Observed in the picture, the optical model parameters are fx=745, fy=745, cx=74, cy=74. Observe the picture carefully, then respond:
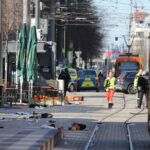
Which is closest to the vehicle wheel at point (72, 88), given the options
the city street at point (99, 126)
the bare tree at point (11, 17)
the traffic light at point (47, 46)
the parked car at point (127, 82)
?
the parked car at point (127, 82)

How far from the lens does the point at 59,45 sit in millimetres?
→ 94625

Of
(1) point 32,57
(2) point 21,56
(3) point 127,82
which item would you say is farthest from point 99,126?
(3) point 127,82

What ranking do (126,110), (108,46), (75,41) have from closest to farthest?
(126,110), (75,41), (108,46)

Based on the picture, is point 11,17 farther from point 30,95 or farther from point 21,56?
point 30,95

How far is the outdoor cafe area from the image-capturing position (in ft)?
113

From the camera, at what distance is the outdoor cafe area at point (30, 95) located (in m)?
34.3

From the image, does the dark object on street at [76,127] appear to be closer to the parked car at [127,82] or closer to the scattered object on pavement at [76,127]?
the scattered object on pavement at [76,127]

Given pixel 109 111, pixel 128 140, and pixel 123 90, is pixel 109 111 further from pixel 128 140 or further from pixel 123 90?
pixel 123 90

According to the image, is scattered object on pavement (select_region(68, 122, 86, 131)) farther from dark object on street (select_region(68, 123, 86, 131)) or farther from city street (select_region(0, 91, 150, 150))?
city street (select_region(0, 91, 150, 150))

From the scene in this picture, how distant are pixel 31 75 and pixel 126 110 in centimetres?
472

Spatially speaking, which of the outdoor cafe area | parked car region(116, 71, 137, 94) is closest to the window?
parked car region(116, 71, 137, 94)

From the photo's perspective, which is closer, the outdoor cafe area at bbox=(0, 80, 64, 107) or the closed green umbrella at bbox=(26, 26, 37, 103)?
the outdoor cafe area at bbox=(0, 80, 64, 107)

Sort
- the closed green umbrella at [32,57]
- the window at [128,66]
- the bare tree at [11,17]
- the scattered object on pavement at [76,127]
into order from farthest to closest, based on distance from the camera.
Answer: the window at [128,66], the bare tree at [11,17], the closed green umbrella at [32,57], the scattered object on pavement at [76,127]

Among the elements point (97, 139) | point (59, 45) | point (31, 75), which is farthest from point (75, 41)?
point (97, 139)
